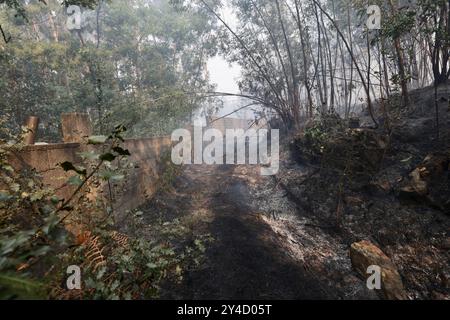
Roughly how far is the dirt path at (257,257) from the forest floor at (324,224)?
1 cm

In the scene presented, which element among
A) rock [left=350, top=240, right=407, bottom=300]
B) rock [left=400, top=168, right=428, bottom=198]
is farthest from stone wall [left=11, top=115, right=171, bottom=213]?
rock [left=400, top=168, right=428, bottom=198]

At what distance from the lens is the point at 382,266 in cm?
313

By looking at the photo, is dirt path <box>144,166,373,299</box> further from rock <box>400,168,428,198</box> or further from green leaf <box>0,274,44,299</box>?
green leaf <box>0,274,44,299</box>

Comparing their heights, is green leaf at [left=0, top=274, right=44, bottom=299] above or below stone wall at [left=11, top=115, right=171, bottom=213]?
below

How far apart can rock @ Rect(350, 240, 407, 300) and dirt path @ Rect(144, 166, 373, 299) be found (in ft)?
0.54

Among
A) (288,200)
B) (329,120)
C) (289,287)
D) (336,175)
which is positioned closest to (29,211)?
(289,287)

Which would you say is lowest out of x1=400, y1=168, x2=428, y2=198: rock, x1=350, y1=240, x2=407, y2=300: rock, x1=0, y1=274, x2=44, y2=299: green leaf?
x1=350, y1=240, x2=407, y2=300: rock

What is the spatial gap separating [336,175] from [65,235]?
4977mm

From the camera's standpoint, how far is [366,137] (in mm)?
5199

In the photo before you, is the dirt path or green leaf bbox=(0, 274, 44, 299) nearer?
green leaf bbox=(0, 274, 44, 299)

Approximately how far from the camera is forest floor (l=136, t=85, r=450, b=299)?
117 inches

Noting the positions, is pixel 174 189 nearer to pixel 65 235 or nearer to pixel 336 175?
pixel 336 175

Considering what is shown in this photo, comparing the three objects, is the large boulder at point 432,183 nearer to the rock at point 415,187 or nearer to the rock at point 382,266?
the rock at point 415,187

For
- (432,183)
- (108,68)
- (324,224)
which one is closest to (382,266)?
(324,224)
